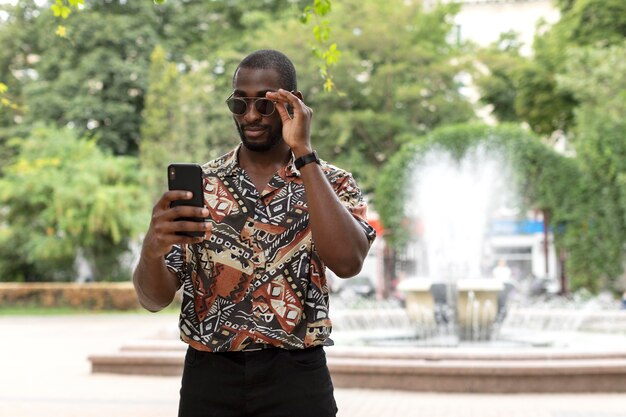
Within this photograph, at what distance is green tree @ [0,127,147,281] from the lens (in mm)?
29531

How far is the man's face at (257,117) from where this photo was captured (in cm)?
281

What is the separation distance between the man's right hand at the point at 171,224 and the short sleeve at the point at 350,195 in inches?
18.3

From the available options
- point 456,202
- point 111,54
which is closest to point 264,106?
point 456,202

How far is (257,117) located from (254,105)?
0.04 metres

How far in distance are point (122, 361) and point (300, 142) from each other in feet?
30.9

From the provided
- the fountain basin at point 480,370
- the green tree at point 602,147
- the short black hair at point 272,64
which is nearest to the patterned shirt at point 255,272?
the short black hair at point 272,64

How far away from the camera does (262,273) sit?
2.76 m

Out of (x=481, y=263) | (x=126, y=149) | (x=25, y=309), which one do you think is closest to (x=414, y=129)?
(x=481, y=263)

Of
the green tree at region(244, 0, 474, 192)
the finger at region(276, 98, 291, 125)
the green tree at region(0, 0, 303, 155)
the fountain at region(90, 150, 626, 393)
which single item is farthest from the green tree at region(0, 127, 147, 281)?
the finger at region(276, 98, 291, 125)

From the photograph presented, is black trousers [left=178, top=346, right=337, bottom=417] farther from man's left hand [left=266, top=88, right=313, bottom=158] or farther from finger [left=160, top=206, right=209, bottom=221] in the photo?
man's left hand [left=266, top=88, right=313, bottom=158]

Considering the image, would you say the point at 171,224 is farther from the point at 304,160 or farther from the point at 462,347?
the point at 462,347

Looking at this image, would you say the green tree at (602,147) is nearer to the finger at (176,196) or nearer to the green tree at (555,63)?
the green tree at (555,63)

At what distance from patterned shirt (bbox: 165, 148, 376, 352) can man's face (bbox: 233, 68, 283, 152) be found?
10 centimetres

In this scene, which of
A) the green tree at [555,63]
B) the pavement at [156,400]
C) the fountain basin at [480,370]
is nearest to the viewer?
the pavement at [156,400]
